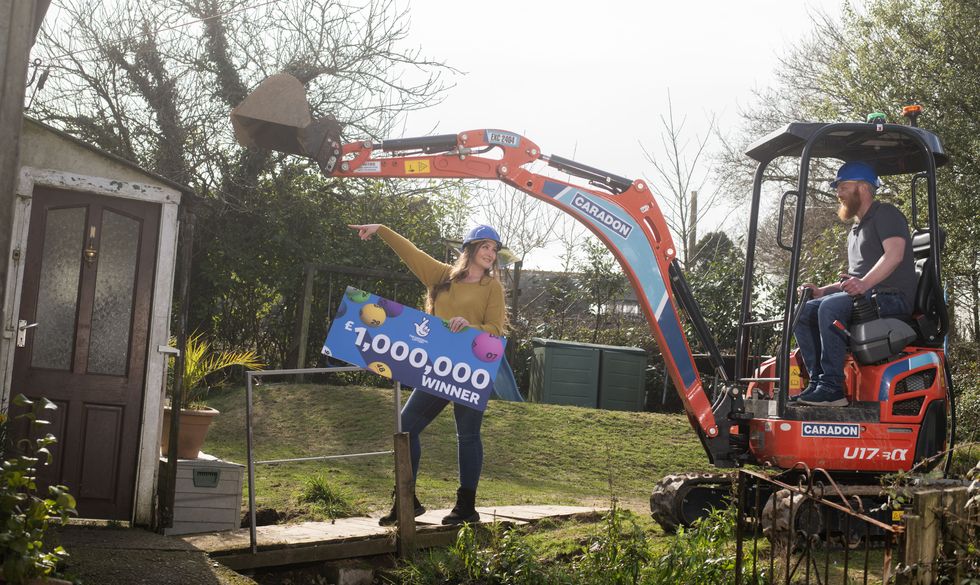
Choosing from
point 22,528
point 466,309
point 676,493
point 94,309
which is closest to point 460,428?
point 466,309

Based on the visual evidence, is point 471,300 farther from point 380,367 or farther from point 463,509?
point 463,509

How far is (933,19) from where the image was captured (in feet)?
48.1

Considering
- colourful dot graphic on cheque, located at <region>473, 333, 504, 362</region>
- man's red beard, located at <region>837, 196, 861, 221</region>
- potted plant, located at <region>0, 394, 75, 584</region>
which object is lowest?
potted plant, located at <region>0, 394, 75, 584</region>

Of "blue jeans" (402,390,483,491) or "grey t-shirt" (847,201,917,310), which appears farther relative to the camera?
"blue jeans" (402,390,483,491)

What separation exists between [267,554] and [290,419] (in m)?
7.22

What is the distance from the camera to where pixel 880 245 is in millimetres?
6848

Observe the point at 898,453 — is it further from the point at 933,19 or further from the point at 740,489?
the point at 933,19

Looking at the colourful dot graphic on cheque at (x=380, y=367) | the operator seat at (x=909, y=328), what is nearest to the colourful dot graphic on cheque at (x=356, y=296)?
the colourful dot graphic on cheque at (x=380, y=367)

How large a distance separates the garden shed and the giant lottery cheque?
133cm

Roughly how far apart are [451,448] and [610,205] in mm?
5186

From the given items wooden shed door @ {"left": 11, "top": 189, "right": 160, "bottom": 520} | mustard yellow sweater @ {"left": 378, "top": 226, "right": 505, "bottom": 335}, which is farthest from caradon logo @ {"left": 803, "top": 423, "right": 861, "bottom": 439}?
wooden shed door @ {"left": 11, "top": 189, "right": 160, "bottom": 520}

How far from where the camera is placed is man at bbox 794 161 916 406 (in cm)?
675

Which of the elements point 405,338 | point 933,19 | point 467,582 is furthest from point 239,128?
point 933,19

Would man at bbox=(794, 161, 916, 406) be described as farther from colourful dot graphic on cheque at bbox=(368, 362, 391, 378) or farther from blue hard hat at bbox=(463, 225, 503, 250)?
colourful dot graphic on cheque at bbox=(368, 362, 391, 378)
